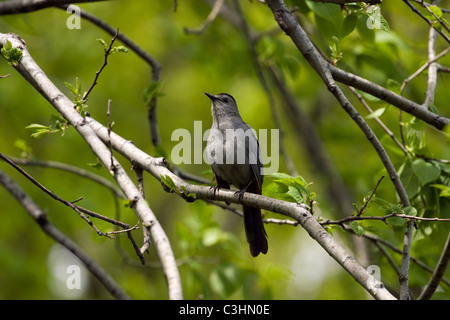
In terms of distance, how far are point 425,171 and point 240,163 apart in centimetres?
191

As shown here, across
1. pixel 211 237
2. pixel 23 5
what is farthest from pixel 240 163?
pixel 23 5

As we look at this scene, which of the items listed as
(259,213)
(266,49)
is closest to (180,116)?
(266,49)

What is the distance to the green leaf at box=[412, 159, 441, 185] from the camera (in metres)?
4.24

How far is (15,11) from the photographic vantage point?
4.59m

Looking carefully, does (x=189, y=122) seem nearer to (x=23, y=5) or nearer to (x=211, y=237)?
(x=211, y=237)

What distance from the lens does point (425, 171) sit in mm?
4324

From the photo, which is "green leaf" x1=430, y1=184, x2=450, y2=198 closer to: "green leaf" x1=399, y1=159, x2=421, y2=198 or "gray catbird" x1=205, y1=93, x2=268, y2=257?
"green leaf" x1=399, y1=159, x2=421, y2=198

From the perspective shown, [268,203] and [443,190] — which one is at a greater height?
[443,190]

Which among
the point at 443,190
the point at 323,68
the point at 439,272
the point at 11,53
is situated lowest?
the point at 439,272

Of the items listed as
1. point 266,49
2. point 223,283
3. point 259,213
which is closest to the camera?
point 259,213

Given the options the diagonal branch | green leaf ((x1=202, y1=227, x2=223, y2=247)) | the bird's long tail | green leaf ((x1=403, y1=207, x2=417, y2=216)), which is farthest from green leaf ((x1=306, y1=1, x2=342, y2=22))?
green leaf ((x1=202, y1=227, x2=223, y2=247))

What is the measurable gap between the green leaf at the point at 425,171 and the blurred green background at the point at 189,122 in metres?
0.31
